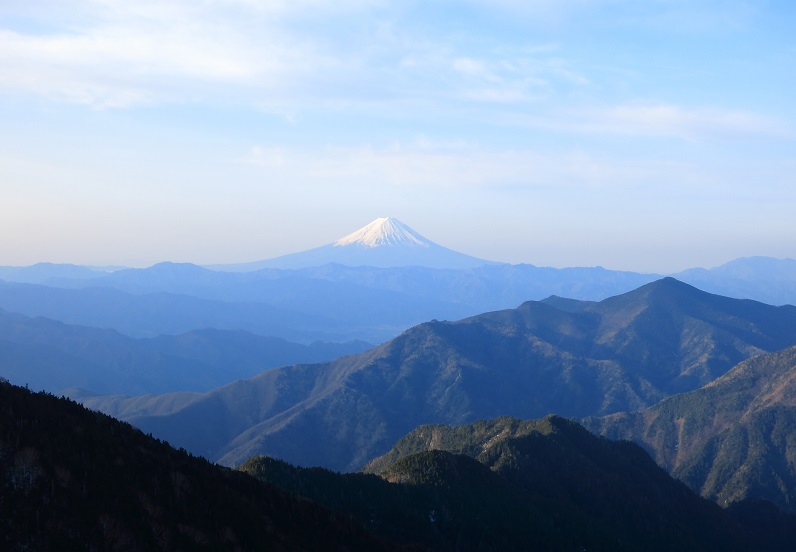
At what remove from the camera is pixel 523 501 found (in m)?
146

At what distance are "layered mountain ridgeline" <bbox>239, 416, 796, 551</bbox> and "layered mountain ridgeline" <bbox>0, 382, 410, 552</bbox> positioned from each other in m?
39.9

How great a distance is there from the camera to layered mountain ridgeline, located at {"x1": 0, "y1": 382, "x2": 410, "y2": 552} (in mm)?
49625

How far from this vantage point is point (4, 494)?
1945 inches

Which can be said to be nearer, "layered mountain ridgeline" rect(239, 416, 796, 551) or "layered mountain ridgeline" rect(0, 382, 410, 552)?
"layered mountain ridgeline" rect(0, 382, 410, 552)

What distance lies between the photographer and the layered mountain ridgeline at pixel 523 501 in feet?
400

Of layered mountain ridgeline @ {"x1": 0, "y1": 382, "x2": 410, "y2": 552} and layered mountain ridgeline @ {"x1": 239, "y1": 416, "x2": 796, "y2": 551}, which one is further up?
layered mountain ridgeline @ {"x1": 0, "y1": 382, "x2": 410, "y2": 552}

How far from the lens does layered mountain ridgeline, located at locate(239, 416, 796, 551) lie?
400 ft

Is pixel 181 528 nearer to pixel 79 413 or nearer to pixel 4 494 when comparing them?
pixel 4 494

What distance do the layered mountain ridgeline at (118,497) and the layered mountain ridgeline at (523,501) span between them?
39.9 meters

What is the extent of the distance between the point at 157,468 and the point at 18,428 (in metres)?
12.0

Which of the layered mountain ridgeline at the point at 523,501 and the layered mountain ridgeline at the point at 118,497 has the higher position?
the layered mountain ridgeline at the point at 118,497

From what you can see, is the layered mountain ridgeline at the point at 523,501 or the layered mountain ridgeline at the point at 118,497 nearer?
the layered mountain ridgeline at the point at 118,497

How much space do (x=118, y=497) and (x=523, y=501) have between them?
343 ft

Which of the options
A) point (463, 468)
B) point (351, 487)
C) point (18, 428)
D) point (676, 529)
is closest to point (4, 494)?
point (18, 428)
